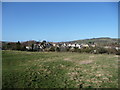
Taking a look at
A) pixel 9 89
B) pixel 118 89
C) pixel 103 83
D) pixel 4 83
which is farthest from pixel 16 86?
pixel 118 89

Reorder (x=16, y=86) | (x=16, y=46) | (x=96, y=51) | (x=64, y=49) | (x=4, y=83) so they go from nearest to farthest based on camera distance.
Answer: (x=16, y=86)
(x=4, y=83)
(x=96, y=51)
(x=16, y=46)
(x=64, y=49)

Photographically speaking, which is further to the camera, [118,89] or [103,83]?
[103,83]

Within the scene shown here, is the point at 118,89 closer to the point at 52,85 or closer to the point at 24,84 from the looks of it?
the point at 52,85

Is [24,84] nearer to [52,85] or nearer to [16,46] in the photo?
[52,85]

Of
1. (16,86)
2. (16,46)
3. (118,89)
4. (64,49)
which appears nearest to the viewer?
(118,89)

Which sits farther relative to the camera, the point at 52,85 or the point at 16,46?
the point at 16,46

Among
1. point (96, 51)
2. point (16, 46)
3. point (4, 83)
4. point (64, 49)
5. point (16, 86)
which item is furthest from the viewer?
point (64, 49)

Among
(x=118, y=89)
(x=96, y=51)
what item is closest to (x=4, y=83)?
(x=118, y=89)

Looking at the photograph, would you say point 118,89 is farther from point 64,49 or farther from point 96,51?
point 64,49

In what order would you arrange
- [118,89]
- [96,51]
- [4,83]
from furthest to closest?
1. [96,51]
2. [4,83]
3. [118,89]
